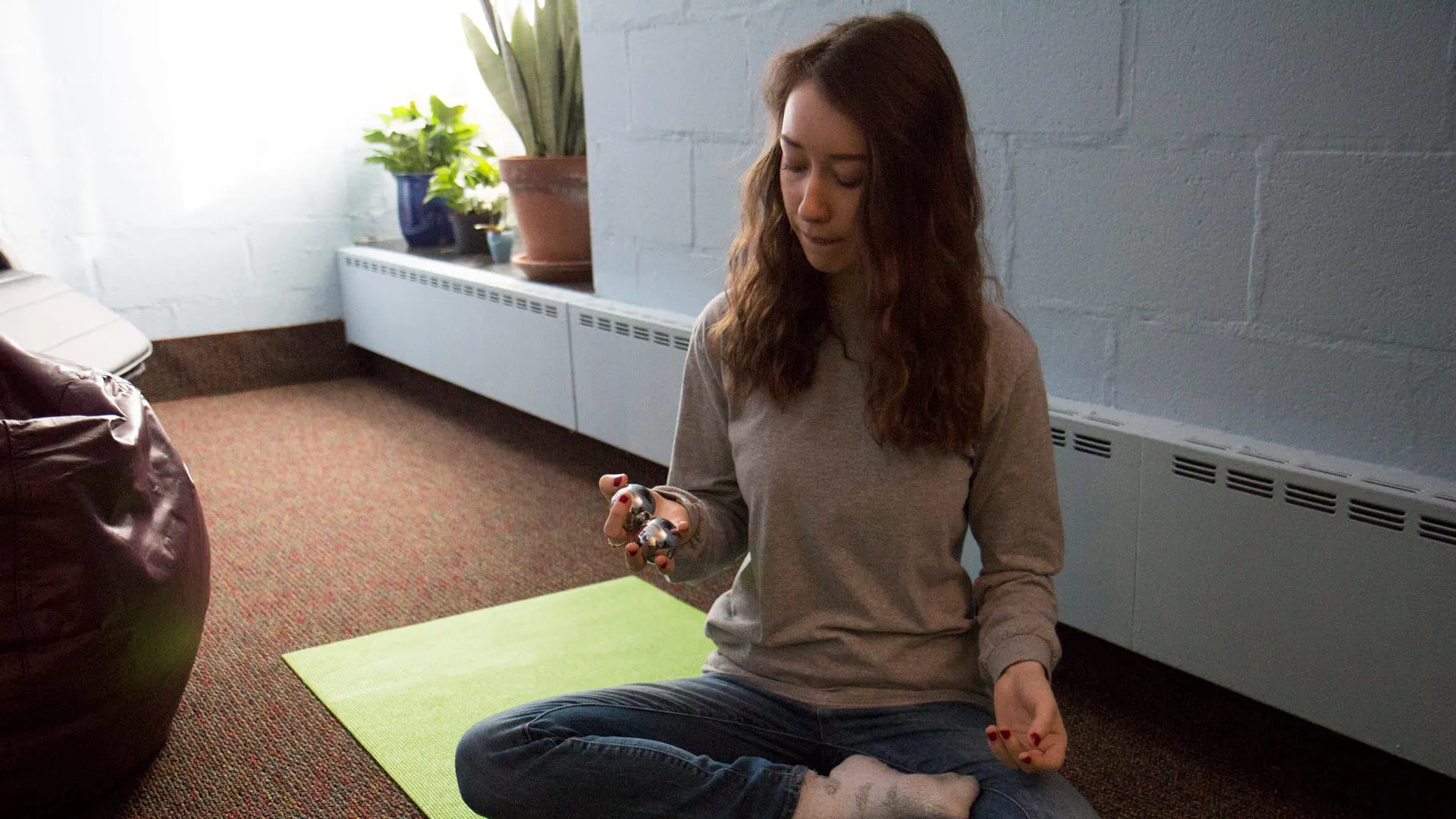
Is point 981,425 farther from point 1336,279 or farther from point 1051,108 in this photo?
point 1051,108

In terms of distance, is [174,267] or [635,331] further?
[174,267]

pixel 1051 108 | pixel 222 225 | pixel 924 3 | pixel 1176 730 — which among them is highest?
pixel 924 3

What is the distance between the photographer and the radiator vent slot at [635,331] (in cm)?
258

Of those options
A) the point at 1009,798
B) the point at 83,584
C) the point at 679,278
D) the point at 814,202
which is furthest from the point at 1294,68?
the point at 83,584

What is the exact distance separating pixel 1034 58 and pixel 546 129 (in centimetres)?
165

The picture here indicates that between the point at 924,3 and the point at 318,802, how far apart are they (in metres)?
1.45

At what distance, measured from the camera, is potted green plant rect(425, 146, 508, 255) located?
145 inches

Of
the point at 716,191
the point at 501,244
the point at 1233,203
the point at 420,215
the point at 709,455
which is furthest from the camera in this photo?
the point at 420,215

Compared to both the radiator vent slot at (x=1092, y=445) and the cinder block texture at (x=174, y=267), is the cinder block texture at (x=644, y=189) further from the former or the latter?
the cinder block texture at (x=174, y=267)

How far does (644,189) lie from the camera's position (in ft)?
8.96

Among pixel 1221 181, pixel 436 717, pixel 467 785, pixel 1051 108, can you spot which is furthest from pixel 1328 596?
pixel 436 717

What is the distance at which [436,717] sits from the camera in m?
1.81

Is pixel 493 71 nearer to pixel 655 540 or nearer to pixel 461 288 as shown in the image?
pixel 461 288

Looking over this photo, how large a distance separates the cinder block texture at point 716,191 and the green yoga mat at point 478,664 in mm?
729
